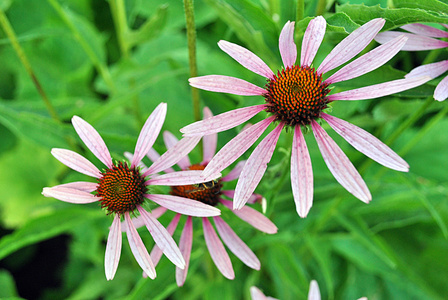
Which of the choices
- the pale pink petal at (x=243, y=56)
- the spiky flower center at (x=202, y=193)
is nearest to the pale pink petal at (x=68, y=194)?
the spiky flower center at (x=202, y=193)

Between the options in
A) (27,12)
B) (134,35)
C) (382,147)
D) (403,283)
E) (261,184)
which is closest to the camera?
(382,147)

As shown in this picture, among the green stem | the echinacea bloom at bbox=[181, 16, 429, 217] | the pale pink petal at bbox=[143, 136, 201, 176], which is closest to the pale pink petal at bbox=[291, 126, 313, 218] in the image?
the echinacea bloom at bbox=[181, 16, 429, 217]

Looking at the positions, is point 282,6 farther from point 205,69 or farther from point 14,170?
point 14,170

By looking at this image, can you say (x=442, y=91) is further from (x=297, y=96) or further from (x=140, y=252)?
(x=140, y=252)

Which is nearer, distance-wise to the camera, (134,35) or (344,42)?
(344,42)

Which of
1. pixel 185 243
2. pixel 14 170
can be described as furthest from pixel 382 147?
pixel 14 170

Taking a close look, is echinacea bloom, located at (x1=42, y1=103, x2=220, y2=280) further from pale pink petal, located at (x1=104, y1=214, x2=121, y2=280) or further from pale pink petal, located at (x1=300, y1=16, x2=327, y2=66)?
Result: pale pink petal, located at (x1=300, y1=16, x2=327, y2=66)

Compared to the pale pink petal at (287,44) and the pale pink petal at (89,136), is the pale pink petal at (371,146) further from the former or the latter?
the pale pink petal at (89,136)
